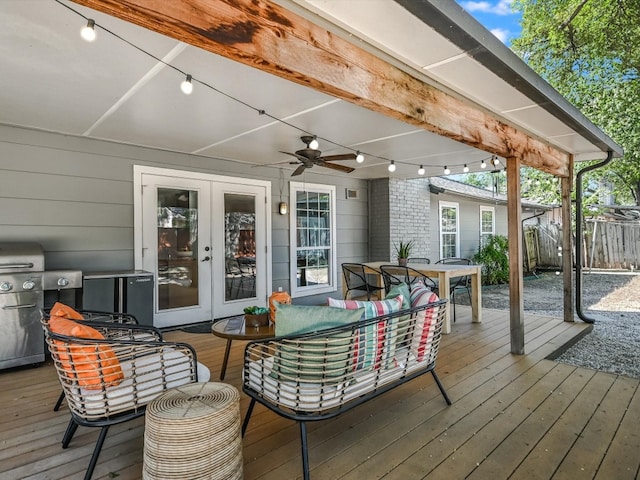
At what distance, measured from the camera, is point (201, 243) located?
5.12 meters

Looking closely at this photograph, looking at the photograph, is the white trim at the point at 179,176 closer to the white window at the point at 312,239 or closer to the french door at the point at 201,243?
the french door at the point at 201,243

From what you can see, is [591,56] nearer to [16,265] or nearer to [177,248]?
[177,248]

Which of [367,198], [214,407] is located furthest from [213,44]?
[367,198]

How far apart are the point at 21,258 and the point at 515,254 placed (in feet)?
15.7

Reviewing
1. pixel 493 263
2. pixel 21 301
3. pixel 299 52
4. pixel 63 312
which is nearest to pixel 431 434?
pixel 299 52

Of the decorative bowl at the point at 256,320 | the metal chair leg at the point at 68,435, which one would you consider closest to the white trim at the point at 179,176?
the decorative bowl at the point at 256,320

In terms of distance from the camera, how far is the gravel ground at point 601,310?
381 cm

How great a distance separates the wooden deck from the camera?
194 cm

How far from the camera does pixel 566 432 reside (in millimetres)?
2301

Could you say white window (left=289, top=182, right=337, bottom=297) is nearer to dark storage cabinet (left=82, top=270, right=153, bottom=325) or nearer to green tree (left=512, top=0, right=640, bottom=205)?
dark storage cabinet (left=82, top=270, right=153, bottom=325)

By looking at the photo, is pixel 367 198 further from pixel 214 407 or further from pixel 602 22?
pixel 602 22

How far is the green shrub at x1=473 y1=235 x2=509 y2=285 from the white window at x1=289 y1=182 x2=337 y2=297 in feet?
15.6

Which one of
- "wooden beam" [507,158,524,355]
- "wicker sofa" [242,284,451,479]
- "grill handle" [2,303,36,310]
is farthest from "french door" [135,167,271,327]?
"wooden beam" [507,158,524,355]

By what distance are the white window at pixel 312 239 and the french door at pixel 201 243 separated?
59 centimetres
